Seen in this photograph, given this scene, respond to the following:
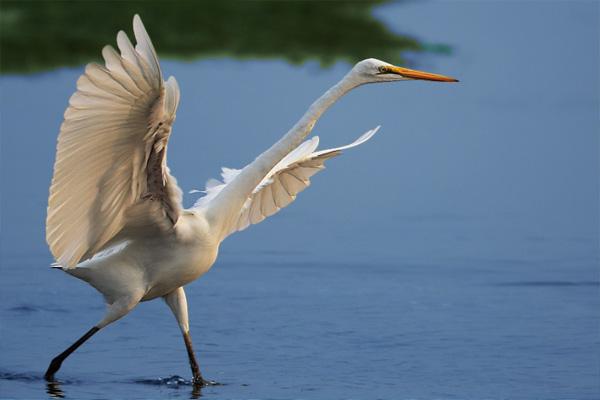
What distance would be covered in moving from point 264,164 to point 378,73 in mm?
724

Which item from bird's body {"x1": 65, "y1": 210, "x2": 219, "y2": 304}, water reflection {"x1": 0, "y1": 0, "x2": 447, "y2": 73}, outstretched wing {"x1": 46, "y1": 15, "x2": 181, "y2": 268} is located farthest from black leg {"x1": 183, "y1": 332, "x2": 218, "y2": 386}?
water reflection {"x1": 0, "y1": 0, "x2": 447, "y2": 73}

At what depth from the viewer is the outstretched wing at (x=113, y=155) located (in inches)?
210

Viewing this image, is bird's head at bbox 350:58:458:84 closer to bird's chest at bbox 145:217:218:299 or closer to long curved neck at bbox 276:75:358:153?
long curved neck at bbox 276:75:358:153

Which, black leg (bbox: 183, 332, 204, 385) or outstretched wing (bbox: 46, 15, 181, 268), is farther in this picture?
black leg (bbox: 183, 332, 204, 385)

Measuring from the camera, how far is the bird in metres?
5.42

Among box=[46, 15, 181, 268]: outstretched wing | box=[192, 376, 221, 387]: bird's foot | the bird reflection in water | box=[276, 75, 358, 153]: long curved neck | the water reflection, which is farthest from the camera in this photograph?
the water reflection

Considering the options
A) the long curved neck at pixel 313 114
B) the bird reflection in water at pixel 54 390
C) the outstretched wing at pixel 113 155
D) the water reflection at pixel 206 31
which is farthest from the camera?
the water reflection at pixel 206 31

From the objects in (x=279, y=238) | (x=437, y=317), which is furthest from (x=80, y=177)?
Result: (x=279, y=238)

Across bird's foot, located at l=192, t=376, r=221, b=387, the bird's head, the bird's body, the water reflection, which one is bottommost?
bird's foot, located at l=192, t=376, r=221, b=387

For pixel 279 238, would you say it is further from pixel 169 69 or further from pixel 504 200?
pixel 169 69

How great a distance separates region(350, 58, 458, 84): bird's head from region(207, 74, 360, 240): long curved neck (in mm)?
44

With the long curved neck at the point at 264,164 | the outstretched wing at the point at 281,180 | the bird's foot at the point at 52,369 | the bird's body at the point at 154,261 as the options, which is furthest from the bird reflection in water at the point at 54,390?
the outstretched wing at the point at 281,180

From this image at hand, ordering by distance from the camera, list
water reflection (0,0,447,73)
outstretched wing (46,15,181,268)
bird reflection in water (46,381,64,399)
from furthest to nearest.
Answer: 1. water reflection (0,0,447,73)
2. bird reflection in water (46,381,64,399)
3. outstretched wing (46,15,181,268)

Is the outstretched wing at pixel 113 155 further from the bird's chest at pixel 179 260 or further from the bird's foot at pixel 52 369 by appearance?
the bird's foot at pixel 52 369
